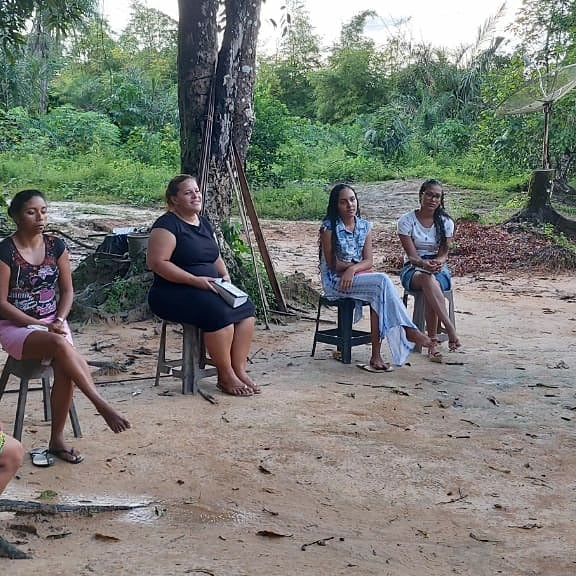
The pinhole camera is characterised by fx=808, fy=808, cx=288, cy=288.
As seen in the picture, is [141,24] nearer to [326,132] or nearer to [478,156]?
[326,132]

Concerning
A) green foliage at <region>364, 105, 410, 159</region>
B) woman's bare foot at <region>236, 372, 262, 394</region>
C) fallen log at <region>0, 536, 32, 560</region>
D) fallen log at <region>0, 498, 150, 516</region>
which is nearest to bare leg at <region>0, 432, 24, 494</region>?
fallen log at <region>0, 536, 32, 560</region>

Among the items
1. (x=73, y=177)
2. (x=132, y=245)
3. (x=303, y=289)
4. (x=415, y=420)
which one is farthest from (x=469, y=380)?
(x=73, y=177)

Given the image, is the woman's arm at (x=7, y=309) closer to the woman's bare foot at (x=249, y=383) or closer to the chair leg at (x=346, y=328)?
the woman's bare foot at (x=249, y=383)

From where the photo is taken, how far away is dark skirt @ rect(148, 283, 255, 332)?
5121 millimetres

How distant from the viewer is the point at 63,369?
12.7 feet

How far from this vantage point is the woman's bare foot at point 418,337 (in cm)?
591

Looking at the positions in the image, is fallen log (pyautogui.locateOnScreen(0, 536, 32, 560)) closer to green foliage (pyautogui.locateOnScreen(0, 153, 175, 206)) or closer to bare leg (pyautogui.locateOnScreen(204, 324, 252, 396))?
bare leg (pyautogui.locateOnScreen(204, 324, 252, 396))

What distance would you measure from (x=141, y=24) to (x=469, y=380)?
2940cm

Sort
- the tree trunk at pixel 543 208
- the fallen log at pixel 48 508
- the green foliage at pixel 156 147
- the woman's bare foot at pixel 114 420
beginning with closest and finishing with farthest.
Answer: the fallen log at pixel 48 508 < the woman's bare foot at pixel 114 420 < the tree trunk at pixel 543 208 < the green foliage at pixel 156 147

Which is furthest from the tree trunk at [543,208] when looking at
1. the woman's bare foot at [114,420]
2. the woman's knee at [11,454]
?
the woman's knee at [11,454]

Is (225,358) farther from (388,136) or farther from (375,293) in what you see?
(388,136)

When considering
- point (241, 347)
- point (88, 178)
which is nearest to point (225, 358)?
point (241, 347)

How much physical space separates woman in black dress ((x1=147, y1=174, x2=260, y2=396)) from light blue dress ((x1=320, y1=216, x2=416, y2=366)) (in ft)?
3.25

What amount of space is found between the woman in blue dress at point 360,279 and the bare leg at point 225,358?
119 cm
